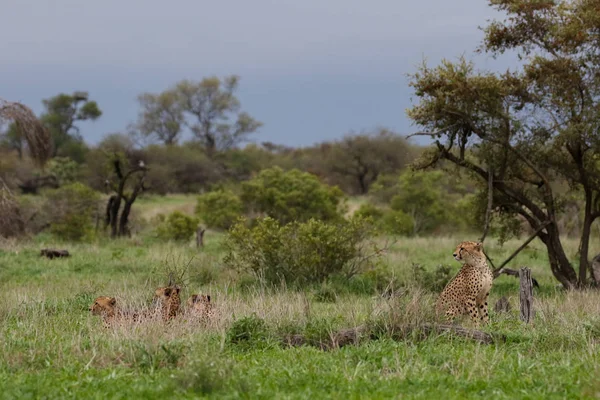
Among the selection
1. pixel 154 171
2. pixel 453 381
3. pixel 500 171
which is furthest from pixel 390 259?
pixel 154 171

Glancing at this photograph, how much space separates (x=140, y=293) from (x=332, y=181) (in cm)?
4661

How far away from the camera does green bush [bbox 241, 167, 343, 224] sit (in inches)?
1232

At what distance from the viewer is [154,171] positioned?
55.7 m

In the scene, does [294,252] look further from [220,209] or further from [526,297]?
[220,209]

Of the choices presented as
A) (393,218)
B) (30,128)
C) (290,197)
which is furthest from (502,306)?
(393,218)

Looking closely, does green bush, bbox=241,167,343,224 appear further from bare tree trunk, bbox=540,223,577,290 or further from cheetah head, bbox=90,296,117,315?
cheetah head, bbox=90,296,117,315

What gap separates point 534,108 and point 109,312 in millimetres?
9974

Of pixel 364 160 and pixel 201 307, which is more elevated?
pixel 364 160

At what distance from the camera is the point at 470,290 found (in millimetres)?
10602

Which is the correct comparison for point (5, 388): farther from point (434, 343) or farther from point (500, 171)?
point (500, 171)

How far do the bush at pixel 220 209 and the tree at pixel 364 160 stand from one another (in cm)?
2669

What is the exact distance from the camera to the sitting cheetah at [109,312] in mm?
9546

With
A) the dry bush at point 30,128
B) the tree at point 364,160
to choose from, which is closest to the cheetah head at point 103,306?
the dry bush at point 30,128

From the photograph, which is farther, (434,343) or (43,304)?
(43,304)
